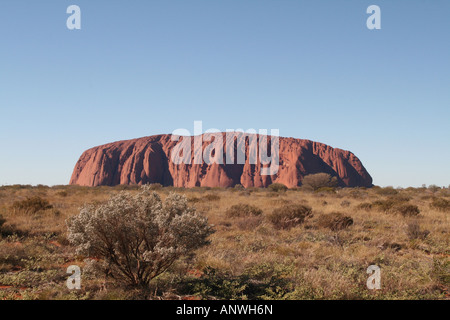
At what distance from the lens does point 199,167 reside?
92.4 m

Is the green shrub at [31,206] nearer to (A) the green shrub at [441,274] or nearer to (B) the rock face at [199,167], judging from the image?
(A) the green shrub at [441,274]

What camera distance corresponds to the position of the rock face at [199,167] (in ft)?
288

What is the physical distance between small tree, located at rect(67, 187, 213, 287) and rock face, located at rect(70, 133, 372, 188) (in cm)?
7978

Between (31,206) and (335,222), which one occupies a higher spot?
(31,206)

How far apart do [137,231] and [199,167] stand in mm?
88018

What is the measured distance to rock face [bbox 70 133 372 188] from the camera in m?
87.7

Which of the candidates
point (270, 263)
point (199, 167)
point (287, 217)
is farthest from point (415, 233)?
point (199, 167)

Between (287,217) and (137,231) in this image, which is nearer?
(137,231)

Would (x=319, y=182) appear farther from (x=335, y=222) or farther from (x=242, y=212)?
(x=335, y=222)

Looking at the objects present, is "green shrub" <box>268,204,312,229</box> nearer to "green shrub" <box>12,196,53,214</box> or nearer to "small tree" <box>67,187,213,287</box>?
"small tree" <box>67,187,213,287</box>

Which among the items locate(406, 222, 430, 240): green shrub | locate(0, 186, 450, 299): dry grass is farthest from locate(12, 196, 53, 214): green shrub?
locate(406, 222, 430, 240): green shrub
